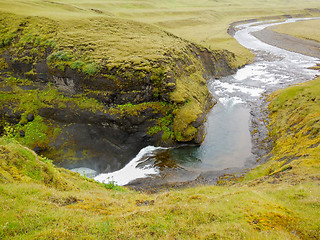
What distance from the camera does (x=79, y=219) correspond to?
9.77 metres

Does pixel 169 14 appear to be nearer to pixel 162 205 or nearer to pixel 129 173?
pixel 129 173

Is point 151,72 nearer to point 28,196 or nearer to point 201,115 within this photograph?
point 201,115

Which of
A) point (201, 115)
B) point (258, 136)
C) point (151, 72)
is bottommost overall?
point (258, 136)

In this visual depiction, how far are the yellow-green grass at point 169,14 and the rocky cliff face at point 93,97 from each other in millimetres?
11979

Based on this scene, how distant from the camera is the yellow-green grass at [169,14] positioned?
4756 cm

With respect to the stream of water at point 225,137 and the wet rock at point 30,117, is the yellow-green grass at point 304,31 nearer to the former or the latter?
the stream of water at point 225,137

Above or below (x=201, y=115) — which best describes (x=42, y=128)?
below

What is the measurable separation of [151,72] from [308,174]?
22.7 metres

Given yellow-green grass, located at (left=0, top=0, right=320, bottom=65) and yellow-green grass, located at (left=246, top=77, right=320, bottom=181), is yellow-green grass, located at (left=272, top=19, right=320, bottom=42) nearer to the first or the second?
yellow-green grass, located at (left=0, top=0, right=320, bottom=65)

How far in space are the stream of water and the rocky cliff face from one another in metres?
1.97

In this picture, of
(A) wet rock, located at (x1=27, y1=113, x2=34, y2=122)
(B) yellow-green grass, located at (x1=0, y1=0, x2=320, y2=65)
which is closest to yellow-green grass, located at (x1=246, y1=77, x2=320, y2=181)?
(B) yellow-green grass, located at (x1=0, y1=0, x2=320, y2=65)

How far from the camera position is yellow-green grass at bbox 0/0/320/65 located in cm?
4756

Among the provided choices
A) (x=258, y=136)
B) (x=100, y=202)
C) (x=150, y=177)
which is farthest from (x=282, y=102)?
(x=100, y=202)

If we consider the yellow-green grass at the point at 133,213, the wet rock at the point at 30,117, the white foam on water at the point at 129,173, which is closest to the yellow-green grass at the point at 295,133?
the yellow-green grass at the point at 133,213
